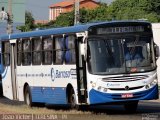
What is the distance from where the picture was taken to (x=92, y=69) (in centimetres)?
2048

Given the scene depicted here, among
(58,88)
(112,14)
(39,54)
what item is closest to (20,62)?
(39,54)

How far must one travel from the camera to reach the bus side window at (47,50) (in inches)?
930

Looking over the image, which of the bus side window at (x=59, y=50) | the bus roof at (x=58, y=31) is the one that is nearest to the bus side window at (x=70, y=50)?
the bus roof at (x=58, y=31)

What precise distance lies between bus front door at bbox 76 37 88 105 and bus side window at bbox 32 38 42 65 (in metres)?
3.55

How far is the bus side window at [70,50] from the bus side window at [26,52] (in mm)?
3753

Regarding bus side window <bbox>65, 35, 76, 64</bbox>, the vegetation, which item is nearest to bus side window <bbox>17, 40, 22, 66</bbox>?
bus side window <bbox>65, 35, 76, 64</bbox>

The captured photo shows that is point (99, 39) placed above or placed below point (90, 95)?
above

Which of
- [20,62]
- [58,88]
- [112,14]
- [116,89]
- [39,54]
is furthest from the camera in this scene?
[112,14]

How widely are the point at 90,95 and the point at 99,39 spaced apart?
1818mm

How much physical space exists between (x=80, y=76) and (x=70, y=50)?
114 centimetres

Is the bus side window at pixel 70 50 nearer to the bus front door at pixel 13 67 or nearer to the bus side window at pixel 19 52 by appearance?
the bus side window at pixel 19 52

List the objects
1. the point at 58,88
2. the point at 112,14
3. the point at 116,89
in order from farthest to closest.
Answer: the point at 112,14 < the point at 58,88 < the point at 116,89

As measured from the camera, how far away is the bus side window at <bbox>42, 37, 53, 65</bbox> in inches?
930

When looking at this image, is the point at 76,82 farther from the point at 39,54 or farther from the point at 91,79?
the point at 39,54
